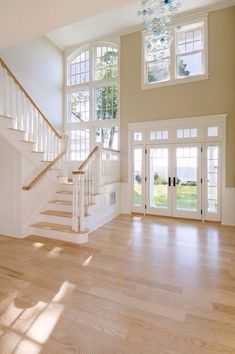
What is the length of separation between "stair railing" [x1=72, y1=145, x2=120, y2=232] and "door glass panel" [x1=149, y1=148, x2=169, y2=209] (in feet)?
3.35

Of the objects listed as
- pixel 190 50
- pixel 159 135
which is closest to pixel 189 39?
pixel 190 50

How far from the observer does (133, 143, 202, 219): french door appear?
5.39 meters

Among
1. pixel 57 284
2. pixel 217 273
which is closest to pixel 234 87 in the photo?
pixel 217 273

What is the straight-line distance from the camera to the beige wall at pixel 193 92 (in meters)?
5.01

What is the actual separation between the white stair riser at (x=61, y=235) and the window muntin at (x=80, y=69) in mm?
5059

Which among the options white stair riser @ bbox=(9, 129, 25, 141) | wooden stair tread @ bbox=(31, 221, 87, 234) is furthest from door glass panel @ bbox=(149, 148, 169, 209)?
white stair riser @ bbox=(9, 129, 25, 141)

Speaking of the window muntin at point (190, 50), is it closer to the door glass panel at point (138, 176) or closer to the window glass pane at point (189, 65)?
the window glass pane at point (189, 65)

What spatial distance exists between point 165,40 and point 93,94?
3826mm

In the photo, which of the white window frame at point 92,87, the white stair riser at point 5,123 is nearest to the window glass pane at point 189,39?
the white window frame at point 92,87

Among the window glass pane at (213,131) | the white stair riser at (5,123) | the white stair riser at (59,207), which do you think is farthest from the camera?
the window glass pane at (213,131)

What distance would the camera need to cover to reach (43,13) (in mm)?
1985

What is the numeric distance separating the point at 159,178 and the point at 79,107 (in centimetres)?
364

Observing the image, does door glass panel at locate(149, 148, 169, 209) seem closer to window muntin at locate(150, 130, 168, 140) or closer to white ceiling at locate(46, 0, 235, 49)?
window muntin at locate(150, 130, 168, 140)

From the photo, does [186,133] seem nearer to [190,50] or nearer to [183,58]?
[183,58]
